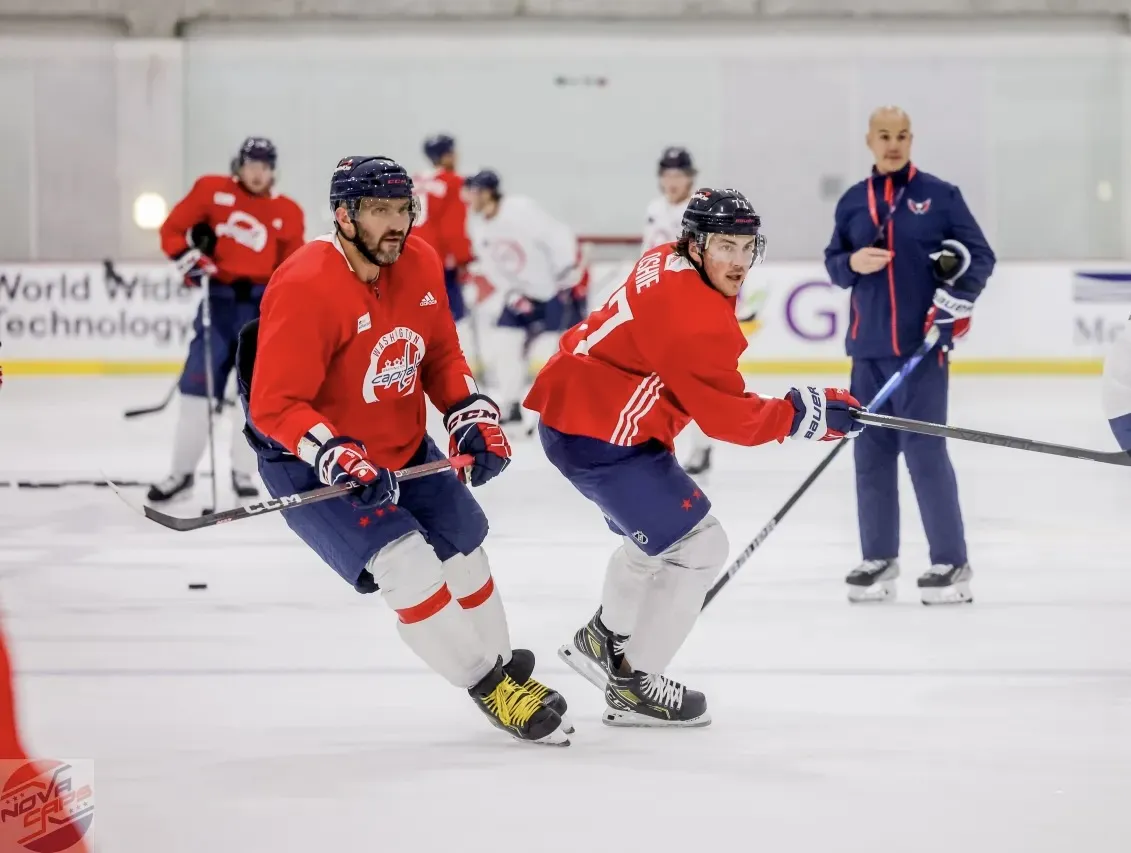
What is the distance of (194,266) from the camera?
5.66 m

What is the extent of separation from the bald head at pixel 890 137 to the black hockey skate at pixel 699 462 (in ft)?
8.37

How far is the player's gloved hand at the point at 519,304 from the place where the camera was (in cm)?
842

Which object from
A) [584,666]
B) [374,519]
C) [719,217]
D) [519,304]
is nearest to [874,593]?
[584,666]

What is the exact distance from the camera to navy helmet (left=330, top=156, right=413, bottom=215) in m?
2.81

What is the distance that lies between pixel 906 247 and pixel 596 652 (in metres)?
1.59

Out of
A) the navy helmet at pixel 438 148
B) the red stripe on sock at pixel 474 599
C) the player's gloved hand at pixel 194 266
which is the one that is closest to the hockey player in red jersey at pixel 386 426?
the red stripe on sock at pixel 474 599

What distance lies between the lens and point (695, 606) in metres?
3.02

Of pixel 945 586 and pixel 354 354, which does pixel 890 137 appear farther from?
pixel 354 354

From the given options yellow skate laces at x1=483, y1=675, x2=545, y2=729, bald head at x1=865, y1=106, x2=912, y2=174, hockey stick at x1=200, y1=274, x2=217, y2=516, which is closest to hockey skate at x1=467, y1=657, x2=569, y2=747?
yellow skate laces at x1=483, y1=675, x2=545, y2=729

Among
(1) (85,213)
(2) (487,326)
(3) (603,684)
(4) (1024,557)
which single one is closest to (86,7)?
(1) (85,213)

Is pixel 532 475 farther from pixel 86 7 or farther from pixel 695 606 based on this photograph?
pixel 86 7

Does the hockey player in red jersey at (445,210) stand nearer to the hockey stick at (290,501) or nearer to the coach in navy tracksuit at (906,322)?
the coach in navy tracksuit at (906,322)

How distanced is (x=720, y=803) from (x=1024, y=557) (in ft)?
8.48

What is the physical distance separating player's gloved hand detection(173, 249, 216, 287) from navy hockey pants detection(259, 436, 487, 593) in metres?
2.80
